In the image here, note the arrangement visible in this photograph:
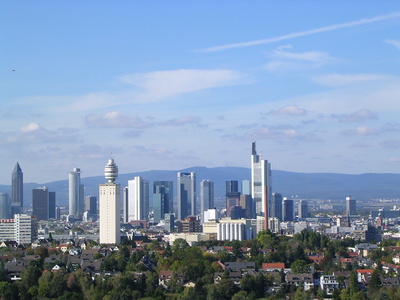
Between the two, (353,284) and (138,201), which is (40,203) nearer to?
(138,201)

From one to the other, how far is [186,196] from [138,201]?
6153 millimetres

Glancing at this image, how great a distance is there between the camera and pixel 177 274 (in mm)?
31953

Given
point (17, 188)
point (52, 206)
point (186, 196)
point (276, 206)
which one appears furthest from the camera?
point (17, 188)

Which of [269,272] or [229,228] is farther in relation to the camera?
[229,228]

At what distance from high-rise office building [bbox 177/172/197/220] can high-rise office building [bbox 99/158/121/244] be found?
5257 centimetres

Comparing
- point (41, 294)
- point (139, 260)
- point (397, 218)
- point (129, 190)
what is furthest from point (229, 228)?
point (129, 190)

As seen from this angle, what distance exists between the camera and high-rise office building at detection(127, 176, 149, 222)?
375 ft

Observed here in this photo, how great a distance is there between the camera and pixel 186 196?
117 m

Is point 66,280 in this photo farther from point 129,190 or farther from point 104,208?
point 129,190

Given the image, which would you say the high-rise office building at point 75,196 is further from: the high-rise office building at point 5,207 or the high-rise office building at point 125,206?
the high-rise office building at point 5,207

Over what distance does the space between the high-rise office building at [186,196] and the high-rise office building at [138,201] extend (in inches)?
178

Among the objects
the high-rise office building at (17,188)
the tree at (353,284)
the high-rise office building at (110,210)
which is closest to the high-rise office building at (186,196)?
the high-rise office building at (17,188)

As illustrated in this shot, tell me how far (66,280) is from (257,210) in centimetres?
7390

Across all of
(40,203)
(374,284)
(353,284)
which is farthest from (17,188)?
(374,284)
